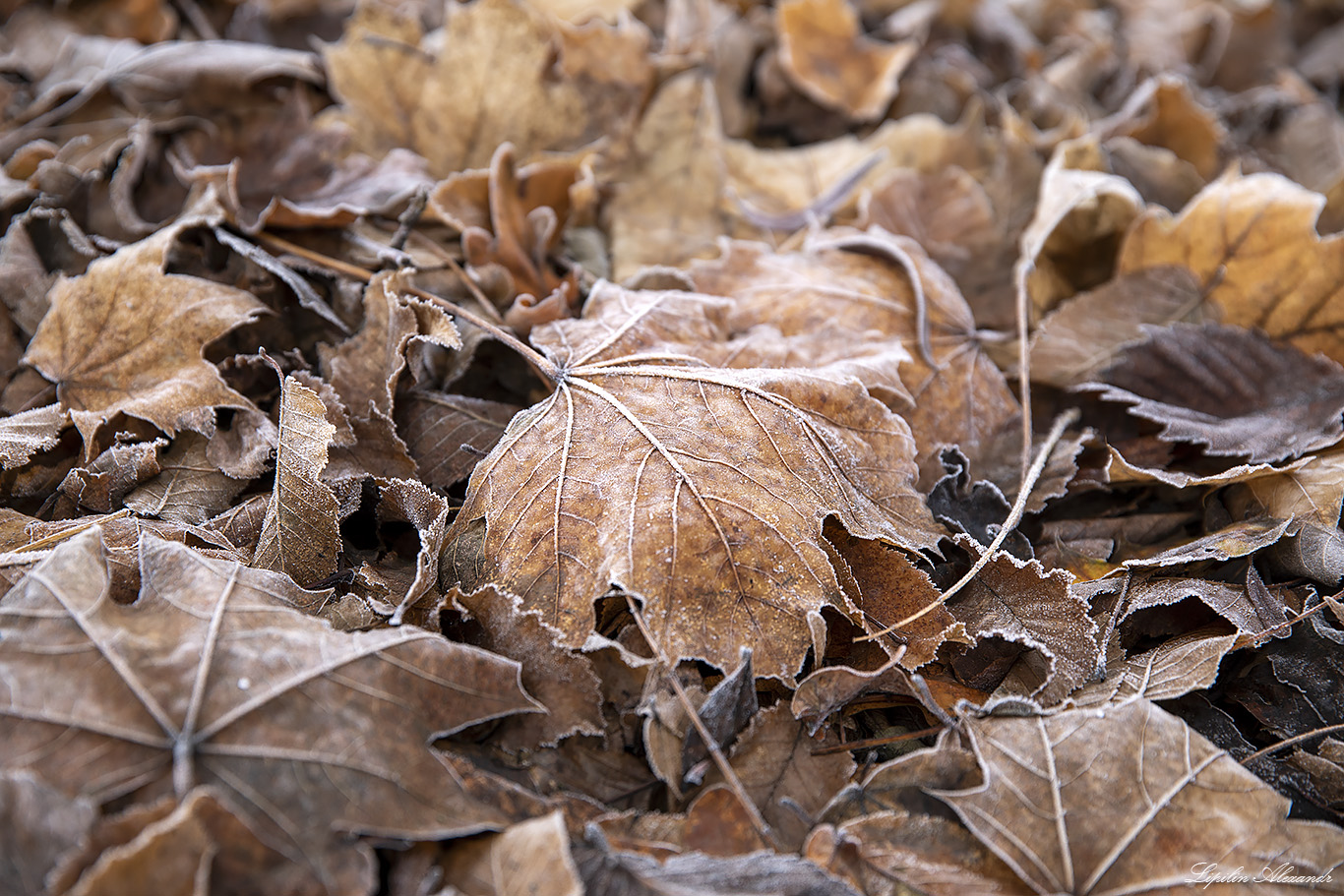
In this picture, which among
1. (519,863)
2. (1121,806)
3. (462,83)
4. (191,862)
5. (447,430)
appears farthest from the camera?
(462,83)

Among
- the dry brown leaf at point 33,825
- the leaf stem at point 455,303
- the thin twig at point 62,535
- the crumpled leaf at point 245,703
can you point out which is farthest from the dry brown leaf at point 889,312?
the dry brown leaf at point 33,825

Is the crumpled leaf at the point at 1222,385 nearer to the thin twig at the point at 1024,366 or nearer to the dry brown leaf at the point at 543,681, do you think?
the thin twig at the point at 1024,366

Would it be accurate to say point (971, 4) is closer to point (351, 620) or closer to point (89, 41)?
point (89, 41)

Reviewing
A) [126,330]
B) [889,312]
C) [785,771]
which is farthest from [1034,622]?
[126,330]

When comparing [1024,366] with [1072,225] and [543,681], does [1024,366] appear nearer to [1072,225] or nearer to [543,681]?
[1072,225]

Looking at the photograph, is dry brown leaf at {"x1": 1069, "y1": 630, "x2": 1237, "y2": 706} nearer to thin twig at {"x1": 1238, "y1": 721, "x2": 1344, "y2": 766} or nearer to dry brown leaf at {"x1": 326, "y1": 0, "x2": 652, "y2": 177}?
thin twig at {"x1": 1238, "y1": 721, "x2": 1344, "y2": 766}

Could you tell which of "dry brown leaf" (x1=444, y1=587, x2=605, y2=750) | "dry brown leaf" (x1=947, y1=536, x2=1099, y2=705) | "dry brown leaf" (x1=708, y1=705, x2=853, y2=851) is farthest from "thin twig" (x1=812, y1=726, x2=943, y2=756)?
"dry brown leaf" (x1=444, y1=587, x2=605, y2=750)

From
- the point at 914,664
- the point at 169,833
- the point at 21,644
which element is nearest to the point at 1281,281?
the point at 914,664
